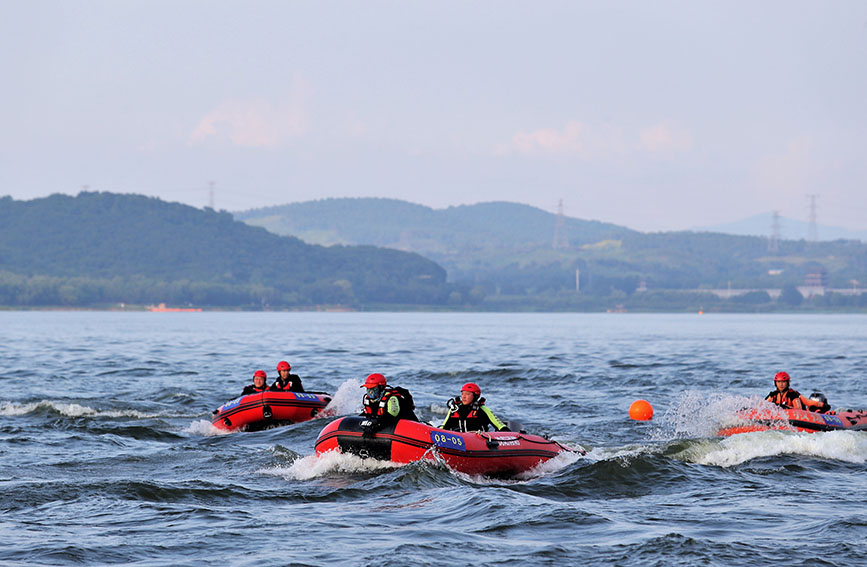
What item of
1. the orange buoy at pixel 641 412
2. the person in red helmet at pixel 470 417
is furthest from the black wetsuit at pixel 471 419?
the orange buoy at pixel 641 412

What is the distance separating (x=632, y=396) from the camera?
111 feet

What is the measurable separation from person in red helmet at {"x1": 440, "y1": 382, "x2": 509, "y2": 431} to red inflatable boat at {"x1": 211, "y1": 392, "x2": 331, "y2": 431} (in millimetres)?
7284

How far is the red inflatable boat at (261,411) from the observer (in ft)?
79.7

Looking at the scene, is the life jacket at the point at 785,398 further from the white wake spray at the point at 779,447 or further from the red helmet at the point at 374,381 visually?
the red helmet at the point at 374,381

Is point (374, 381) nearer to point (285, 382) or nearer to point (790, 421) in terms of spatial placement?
point (285, 382)

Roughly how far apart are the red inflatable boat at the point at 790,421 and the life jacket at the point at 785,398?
0.77m

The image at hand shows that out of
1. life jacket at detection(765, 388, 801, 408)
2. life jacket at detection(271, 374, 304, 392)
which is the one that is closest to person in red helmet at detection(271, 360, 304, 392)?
life jacket at detection(271, 374, 304, 392)

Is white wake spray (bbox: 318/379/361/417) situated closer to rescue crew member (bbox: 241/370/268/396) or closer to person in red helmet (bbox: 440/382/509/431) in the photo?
rescue crew member (bbox: 241/370/268/396)

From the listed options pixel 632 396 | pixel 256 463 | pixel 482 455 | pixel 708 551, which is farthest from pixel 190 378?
pixel 708 551

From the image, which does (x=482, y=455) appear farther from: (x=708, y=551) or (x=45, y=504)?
(x=45, y=504)

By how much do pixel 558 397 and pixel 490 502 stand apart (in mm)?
18571

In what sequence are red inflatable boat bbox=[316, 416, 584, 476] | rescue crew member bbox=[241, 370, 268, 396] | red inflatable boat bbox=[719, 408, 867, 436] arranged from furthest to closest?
rescue crew member bbox=[241, 370, 268, 396], red inflatable boat bbox=[719, 408, 867, 436], red inflatable boat bbox=[316, 416, 584, 476]

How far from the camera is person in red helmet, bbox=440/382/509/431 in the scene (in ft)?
59.8

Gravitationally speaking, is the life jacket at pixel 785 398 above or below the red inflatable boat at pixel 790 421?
above
